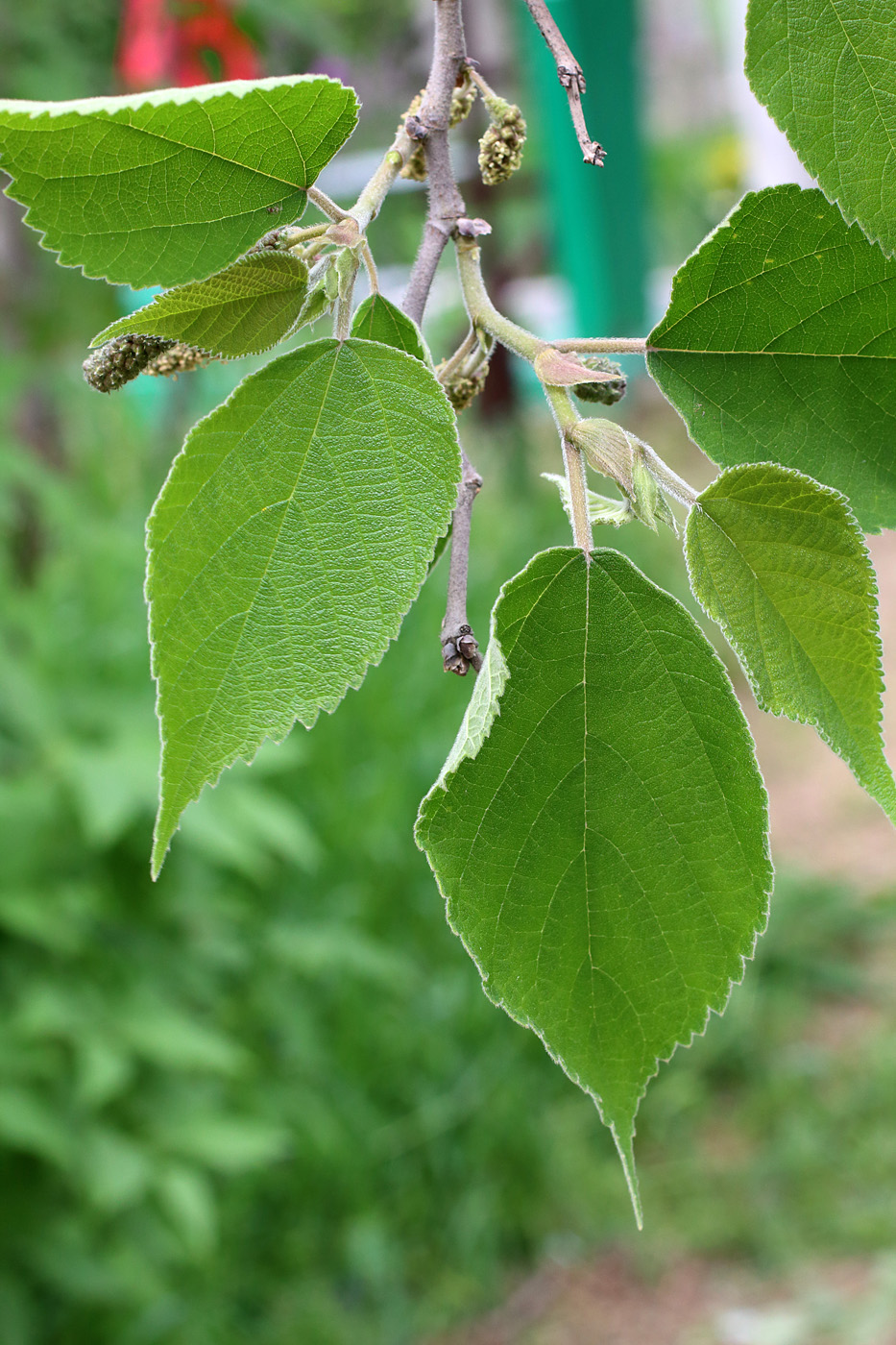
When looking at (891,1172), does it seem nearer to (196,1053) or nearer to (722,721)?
(196,1053)

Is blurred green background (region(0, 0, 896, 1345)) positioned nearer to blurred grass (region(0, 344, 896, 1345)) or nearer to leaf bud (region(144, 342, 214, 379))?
blurred grass (region(0, 344, 896, 1345))

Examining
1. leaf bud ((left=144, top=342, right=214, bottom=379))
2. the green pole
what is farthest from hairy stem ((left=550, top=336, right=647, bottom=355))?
the green pole

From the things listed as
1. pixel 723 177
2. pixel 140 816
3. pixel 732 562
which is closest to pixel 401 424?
pixel 732 562

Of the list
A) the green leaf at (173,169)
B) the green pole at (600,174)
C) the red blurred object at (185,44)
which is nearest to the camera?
the green leaf at (173,169)

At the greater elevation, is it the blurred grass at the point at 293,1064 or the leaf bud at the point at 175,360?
the leaf bud at the point at 175,360

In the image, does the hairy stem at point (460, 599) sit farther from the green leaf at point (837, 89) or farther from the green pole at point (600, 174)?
the green pole at point (600, 174)

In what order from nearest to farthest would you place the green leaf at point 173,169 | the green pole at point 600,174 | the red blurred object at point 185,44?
the green leaf at point 173,169 < the red blurred object at point 185,44 < the green pole at point 600,174

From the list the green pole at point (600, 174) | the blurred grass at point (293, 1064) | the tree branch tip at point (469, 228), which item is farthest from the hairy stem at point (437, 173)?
the green pole at point (600, 174)
